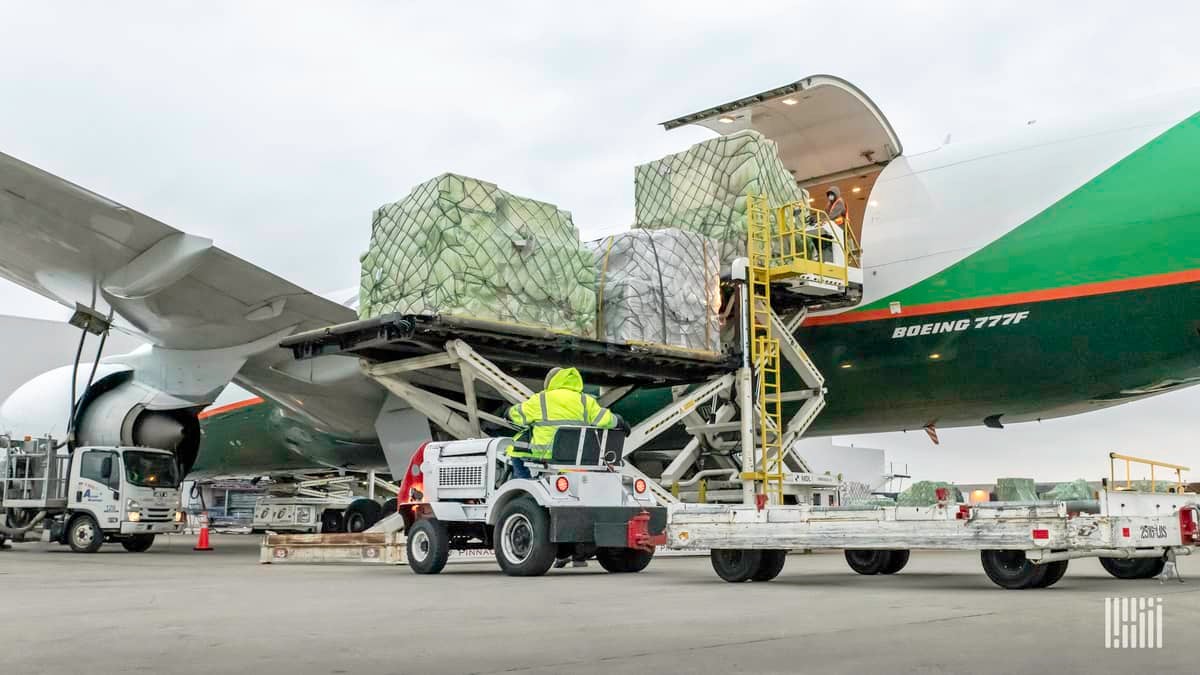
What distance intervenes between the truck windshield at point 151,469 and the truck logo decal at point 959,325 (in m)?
12.1

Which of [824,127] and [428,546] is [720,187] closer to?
[824,127]

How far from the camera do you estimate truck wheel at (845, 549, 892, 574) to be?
37.4ft

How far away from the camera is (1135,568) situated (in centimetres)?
1027

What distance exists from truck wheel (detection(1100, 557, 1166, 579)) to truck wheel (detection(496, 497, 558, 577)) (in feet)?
16.7

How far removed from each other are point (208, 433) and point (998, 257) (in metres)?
16.4

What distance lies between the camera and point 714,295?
16.0 m

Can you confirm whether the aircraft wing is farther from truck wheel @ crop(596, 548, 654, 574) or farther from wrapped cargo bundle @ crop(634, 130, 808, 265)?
truck wheel @ crop(596, 548, 654, 574)

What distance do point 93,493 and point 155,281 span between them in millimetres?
5210

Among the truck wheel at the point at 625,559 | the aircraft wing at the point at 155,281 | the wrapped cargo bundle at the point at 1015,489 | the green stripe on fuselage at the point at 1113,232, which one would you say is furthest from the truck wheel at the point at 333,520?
the green stripe on fuselage at the point at 1113,232

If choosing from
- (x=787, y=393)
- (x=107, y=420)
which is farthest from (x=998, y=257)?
(x=107, y=420)

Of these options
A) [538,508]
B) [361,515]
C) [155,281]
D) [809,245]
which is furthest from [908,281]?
[361,515]

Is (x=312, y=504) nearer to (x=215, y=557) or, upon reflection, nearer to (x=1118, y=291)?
(x=215, y=557)

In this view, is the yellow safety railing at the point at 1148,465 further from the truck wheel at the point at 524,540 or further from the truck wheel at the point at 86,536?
the truck wheel at the point at 86,536

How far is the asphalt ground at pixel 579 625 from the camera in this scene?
193 inches
